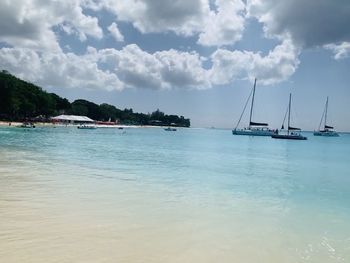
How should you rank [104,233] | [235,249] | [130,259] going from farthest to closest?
[104,233]
[235,249]
[130,259]

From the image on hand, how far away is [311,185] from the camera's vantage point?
20516 mm

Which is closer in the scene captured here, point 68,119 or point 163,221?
point 163,221

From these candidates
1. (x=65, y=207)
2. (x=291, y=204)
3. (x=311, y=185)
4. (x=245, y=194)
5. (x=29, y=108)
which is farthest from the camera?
(x=29, y=108)

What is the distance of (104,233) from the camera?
870 centimetres

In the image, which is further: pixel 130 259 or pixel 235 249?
pixel 235 249

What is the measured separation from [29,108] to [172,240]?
11631 centimetres

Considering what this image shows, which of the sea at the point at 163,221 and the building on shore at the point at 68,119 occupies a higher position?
the building on shore at the point at 68,119

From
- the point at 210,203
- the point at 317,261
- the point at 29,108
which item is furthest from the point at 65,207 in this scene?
the point at 29,108

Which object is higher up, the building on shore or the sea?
the building on shore

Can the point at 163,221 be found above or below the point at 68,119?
below

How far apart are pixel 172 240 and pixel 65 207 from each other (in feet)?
13.4

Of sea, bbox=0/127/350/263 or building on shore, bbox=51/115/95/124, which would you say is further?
building on shore, bbox=51/115/95/124

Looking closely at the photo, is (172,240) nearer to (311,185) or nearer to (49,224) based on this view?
(49,224)

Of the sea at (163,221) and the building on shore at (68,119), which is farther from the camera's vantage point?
the building on shore at (68,119)
